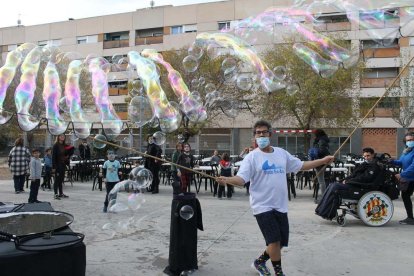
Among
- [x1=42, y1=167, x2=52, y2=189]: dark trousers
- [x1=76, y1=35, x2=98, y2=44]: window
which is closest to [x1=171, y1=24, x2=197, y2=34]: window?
[x1=76, y1=35, x2=98, y2=44]: window

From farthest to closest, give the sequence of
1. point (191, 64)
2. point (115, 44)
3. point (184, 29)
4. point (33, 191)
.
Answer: point (115, 44) < point (184, 29) < point (191, 64) < point (33, 191)

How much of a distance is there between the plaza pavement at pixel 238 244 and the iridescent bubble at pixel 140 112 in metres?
2.16

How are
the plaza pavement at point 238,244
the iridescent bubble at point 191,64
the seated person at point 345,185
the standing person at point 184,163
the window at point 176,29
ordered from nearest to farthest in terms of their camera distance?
the plaza pavement at point 238,244, the seated person at point 345,185, the standing person at point 184,163, the iridescent bubble at point 191,64, the window at point 176,29

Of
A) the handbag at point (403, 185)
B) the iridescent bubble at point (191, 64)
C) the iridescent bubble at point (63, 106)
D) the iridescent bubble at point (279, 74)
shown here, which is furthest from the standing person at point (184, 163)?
the handbag at point (403, 185)

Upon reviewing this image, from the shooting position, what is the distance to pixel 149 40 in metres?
40.9

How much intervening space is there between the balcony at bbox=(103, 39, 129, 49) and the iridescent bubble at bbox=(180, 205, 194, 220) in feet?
128

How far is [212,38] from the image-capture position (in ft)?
37.6

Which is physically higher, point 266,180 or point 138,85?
point 138,85

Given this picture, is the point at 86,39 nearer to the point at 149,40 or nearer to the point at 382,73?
the point at 149,40

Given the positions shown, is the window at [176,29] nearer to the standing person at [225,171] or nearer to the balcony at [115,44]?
the balcony at [115,44]

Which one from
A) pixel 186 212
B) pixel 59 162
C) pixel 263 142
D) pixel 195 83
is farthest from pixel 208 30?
pixel 263 142

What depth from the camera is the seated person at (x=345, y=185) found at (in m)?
7.50

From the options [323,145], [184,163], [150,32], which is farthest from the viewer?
[150,32]

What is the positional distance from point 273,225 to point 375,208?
13.2 feet
